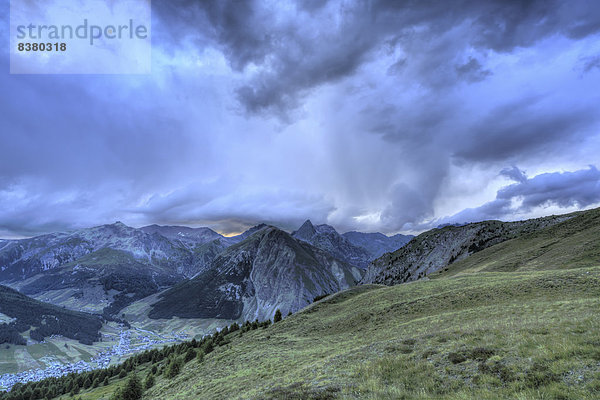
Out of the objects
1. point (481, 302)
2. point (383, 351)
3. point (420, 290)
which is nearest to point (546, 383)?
point (383, 351)

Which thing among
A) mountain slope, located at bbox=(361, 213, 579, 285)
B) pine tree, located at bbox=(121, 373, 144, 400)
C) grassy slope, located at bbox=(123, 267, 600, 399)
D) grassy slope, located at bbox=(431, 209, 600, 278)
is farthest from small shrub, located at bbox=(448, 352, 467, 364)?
mountain slope, located at bbox=(361, 213, 579, 285)

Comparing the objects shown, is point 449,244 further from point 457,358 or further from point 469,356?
point 457,358

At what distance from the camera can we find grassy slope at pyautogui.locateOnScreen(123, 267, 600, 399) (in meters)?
12.0

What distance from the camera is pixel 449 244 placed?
158500mm

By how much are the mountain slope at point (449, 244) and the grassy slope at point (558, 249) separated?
26344 millimetres

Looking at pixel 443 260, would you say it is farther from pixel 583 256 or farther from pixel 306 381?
pixel 306 381

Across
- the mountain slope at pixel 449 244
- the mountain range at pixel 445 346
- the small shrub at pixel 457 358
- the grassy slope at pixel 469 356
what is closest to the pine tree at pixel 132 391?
the mountain range at pixel 445 346

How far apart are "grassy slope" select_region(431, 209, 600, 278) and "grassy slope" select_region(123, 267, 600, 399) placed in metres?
27.1

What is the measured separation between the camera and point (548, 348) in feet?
45.6

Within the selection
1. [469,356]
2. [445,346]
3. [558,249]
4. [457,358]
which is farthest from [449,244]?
[457,358]

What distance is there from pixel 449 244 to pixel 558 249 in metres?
99.3

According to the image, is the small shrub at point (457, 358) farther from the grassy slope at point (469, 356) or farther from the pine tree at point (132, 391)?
the pine tree at point (132, 391)

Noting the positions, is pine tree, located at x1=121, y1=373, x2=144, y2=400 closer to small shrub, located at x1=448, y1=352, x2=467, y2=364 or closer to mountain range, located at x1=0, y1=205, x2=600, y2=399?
mountain range, located at x1=0, y1=205, x2=600, y2=399

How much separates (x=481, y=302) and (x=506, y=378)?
83.6 ft
